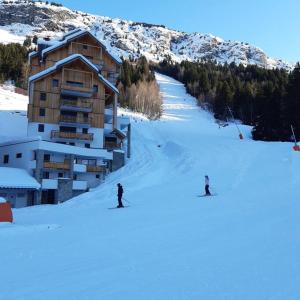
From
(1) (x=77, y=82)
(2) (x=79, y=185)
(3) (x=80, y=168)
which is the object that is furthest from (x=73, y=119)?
(2) (x=79, y=185)

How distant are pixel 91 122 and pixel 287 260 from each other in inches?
1560

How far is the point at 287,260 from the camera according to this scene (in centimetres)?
1081

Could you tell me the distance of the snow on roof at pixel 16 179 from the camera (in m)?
35.4

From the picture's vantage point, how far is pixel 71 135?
151 ft

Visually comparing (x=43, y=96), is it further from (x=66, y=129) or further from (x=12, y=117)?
(x=12, y=117)

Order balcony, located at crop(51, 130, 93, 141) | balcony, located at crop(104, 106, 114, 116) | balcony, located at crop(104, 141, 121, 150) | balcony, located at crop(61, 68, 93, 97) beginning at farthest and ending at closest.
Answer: balcony, located at crop(104, 106, 114, 116)
balcony, located at crop(104, 141, 121, 150)
balcony, located at crop(61, 68, 93, 97)
balcony, located at crop(51, 130, 93, 141)

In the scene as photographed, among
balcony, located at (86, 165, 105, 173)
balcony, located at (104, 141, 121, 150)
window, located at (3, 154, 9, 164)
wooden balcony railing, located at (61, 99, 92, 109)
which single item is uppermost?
wooden balcony railing, located at (61, 99, 92, 109)

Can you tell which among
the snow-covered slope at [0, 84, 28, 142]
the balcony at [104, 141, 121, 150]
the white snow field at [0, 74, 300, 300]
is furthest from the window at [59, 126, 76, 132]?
the white snow field at [0, 74, 300, 300]

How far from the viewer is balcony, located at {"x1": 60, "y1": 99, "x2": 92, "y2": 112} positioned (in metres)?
47.2

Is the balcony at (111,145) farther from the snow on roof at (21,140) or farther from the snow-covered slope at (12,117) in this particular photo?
the snow on roof at (21,140)

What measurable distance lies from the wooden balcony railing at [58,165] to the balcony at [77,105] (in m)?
8.20

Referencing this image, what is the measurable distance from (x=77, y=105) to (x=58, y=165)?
955 cm

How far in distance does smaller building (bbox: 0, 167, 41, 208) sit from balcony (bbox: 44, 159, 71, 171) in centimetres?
191

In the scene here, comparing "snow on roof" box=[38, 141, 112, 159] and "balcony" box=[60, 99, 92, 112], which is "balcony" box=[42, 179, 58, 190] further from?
"balcony" box=[60, 99, 92, 112]
